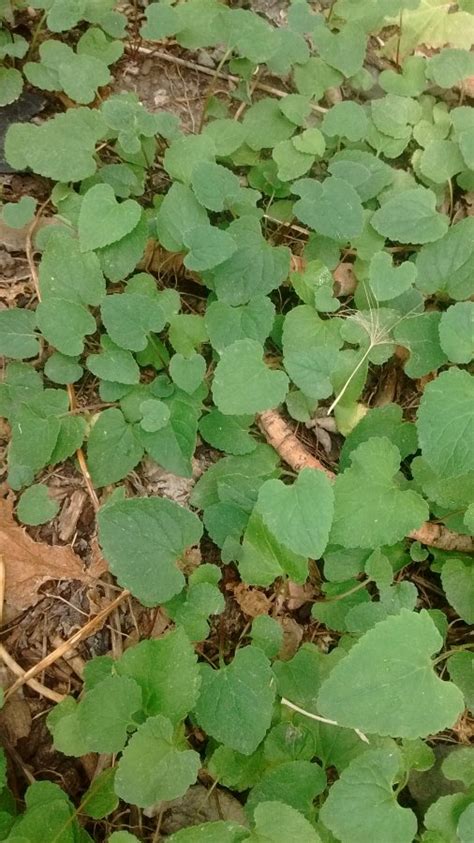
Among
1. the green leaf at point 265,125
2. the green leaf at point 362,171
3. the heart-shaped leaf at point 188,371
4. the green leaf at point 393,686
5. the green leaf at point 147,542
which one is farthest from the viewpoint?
the green leaf at point 265,125

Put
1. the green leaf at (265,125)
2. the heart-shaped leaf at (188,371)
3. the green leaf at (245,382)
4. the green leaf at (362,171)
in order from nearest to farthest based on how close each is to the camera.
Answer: the green leaf at (245,382)
the heart-shaped leaf at (188,371)
the green leaf at (362,171)
the green leaf at (265,125)

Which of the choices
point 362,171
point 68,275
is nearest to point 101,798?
point 68,275

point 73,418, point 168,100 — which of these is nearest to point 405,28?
point 168,100

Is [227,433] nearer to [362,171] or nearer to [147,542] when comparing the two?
[147,542]

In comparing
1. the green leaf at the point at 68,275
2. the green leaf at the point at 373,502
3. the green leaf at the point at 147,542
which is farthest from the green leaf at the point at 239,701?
the green leaf at the point at 68,275

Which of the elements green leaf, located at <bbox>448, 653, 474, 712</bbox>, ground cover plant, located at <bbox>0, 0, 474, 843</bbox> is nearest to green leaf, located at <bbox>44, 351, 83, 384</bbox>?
ground cover plant, located at <bbox>0, 0, 474, 843</bbox>

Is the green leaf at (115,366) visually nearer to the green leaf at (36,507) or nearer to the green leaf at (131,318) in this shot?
the green leaf at (131,318)
